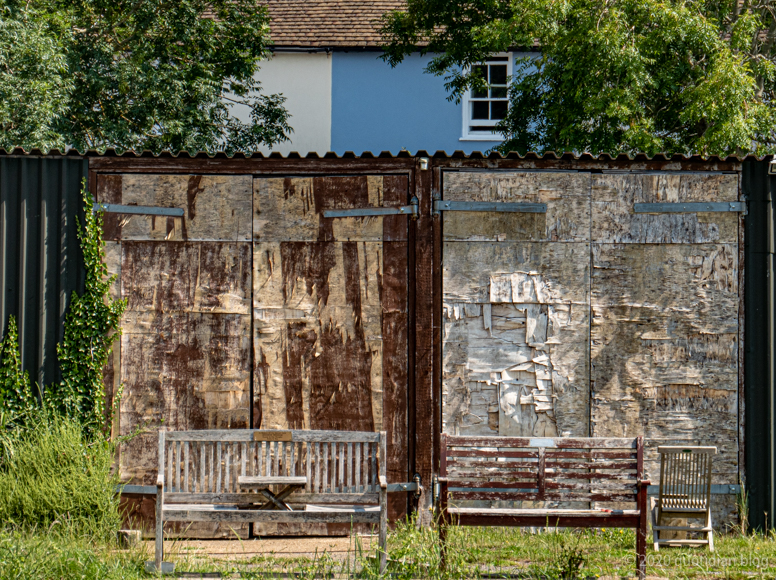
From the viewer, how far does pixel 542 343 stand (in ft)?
20.4

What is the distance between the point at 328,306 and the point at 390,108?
887 cm

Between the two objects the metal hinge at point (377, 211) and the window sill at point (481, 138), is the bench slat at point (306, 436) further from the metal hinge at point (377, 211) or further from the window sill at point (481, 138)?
the window sill at point (481, 138)

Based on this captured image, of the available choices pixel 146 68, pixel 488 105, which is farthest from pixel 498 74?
pixel 146 68

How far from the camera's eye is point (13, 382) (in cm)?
608

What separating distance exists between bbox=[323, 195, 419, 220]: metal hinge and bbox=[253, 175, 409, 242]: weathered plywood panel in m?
0.04

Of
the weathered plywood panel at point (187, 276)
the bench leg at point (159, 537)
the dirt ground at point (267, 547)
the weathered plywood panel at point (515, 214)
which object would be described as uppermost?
the weathered plywood panel at point (515, 214)

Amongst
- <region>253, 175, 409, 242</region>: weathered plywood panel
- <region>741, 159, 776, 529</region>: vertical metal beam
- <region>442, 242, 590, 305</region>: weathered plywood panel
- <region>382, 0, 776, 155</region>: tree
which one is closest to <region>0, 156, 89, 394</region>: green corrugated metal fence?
<region>253, 175, 409, 242</region>: weathered plywood panel

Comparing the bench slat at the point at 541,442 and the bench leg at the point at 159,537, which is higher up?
the bench slat at the point at 541,442

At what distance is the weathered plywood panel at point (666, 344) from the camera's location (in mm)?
6207

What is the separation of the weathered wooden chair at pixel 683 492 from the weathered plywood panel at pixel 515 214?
2.03 meters

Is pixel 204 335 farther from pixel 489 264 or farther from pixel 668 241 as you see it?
pixel 668 241

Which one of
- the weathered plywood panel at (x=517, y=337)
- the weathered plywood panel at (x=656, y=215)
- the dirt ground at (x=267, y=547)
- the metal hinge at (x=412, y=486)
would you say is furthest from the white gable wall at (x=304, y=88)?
the dirt ground at (x=267, y=547)

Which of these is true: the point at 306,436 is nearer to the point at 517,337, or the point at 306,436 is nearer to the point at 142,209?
the point at 517,337

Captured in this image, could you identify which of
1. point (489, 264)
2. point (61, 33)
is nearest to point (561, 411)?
point (489, 264)
